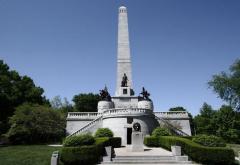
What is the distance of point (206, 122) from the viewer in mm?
59250

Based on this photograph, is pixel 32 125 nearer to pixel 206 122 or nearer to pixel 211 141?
pixel 211 141

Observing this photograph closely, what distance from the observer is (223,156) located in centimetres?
1686

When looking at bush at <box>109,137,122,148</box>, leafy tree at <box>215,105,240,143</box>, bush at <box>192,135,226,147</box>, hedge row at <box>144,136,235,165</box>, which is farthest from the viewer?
leafy tree at <box>215,105,240,143</box>

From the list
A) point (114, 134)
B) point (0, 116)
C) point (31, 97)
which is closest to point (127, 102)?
point (114, 134)

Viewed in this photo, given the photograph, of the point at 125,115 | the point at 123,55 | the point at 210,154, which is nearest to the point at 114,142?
the point at 125,115

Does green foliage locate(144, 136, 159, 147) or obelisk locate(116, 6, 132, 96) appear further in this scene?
obelisk locate(116, 6, 132, 96)

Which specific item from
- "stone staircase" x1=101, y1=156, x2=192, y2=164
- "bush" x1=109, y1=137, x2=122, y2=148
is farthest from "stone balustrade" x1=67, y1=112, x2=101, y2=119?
"stone staircase" x1=101, y1=156, x2=192, y2=164

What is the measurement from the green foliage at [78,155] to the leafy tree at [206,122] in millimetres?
40188

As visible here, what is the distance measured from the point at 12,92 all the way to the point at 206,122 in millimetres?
43220

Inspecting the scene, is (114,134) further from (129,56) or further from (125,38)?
(125,38)

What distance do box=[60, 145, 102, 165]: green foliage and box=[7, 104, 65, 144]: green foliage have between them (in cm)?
2159

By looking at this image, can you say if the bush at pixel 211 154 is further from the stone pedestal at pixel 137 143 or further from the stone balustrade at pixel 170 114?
the stone balustrade at pixel 170 114

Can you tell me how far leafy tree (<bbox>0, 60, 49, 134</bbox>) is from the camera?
41.5 metres

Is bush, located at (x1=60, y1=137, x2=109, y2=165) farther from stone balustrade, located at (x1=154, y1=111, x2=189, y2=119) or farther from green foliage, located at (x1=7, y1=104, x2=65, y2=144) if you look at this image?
stone balustrade, located at (x1=154, y1=111, x2=189, y2=119)
